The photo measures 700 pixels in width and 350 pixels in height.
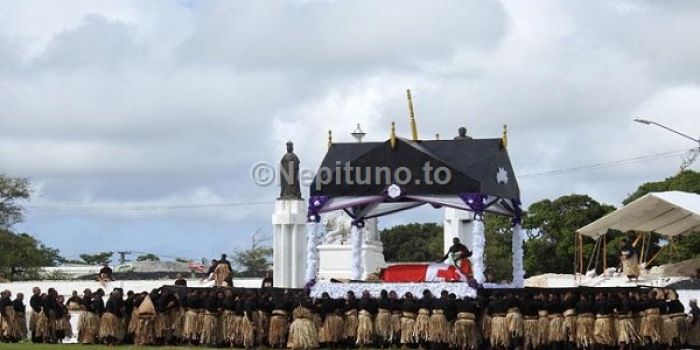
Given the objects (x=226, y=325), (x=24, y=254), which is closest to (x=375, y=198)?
(x=226, y=325)

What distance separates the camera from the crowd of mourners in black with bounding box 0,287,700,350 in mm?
24297

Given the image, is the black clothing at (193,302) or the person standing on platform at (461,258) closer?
the black clothing at (193,302)

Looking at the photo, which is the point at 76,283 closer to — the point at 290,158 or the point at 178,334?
the point at 290,158

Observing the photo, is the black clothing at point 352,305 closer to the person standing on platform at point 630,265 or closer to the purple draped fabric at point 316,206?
the purple draped fabric at point 316,206

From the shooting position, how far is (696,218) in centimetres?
3469

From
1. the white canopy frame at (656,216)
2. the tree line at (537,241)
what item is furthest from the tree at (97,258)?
the white canopy frame at (656,216)

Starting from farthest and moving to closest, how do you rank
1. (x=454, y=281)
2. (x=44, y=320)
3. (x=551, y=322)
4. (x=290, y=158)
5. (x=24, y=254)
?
(x=24, y=254) < (x=290, y=158) < (x=44, y=320) < (x=454, y=281) < (x=551, y=322)

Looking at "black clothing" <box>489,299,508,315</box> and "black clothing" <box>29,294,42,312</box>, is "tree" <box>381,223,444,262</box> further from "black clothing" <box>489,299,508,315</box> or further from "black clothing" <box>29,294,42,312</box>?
"black clothing" <box>489,299,508,315</box>

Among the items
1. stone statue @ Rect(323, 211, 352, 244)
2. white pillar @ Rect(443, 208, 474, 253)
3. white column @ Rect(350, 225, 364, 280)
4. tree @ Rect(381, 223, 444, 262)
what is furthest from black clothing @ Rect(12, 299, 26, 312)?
tree @ Rect(381, 223, 444, 262)

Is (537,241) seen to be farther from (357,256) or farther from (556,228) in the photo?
(357,256)

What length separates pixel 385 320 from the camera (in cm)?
2523

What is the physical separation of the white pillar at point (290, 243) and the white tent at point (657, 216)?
8.07 meters

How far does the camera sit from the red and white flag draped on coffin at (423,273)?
87.5 ft

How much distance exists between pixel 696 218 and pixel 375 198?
1126cm
